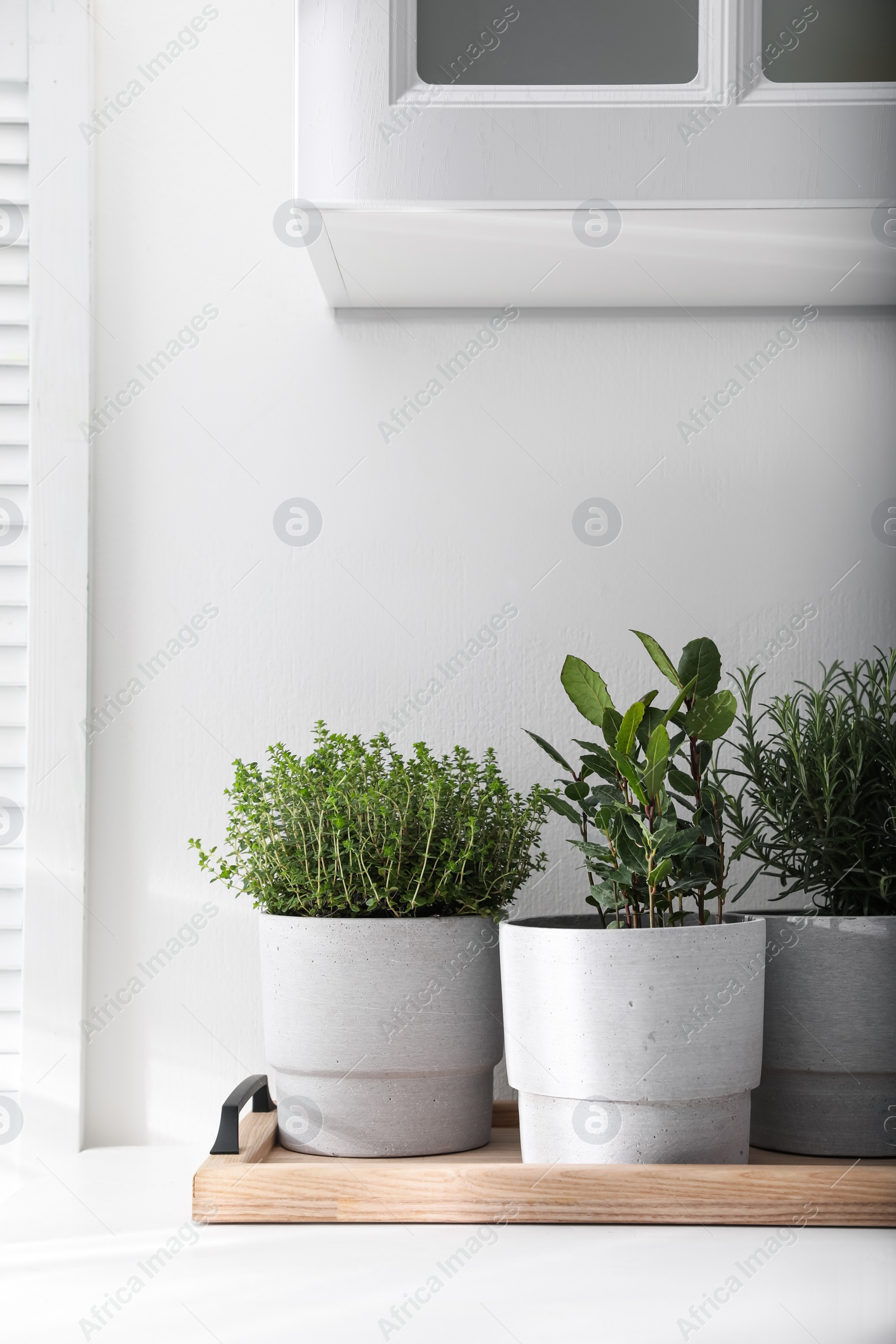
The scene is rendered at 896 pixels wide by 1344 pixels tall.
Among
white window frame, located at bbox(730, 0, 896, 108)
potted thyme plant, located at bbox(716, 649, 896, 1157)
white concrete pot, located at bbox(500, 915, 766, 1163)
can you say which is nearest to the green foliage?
potted thyme plant, located at bbox(716, 649, 896, 1157)

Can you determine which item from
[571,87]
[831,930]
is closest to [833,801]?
[831,930]

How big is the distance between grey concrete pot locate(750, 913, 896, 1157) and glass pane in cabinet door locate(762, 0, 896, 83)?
63cm

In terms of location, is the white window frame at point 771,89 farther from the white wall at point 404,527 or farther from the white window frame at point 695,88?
the white wall at point 404,527

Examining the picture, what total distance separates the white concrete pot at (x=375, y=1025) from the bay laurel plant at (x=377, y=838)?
0.9 inches

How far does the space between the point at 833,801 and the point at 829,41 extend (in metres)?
0.57

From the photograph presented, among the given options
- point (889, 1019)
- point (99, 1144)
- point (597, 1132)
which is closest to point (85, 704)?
point (99, 1144)

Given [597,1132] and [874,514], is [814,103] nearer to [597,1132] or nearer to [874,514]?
[874,514]

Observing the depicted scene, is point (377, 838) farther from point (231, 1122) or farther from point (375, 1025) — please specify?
point (231, 1122)

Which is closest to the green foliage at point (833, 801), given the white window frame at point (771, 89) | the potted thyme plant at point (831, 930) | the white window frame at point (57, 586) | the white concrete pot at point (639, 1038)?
the potted thyme plant at point (831, 930)

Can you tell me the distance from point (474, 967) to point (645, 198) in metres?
0.59

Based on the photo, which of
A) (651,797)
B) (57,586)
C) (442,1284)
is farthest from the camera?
(57,586)

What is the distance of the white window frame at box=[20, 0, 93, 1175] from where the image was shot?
106 centimetres

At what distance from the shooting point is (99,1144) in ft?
3.53

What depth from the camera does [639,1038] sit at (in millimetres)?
770
